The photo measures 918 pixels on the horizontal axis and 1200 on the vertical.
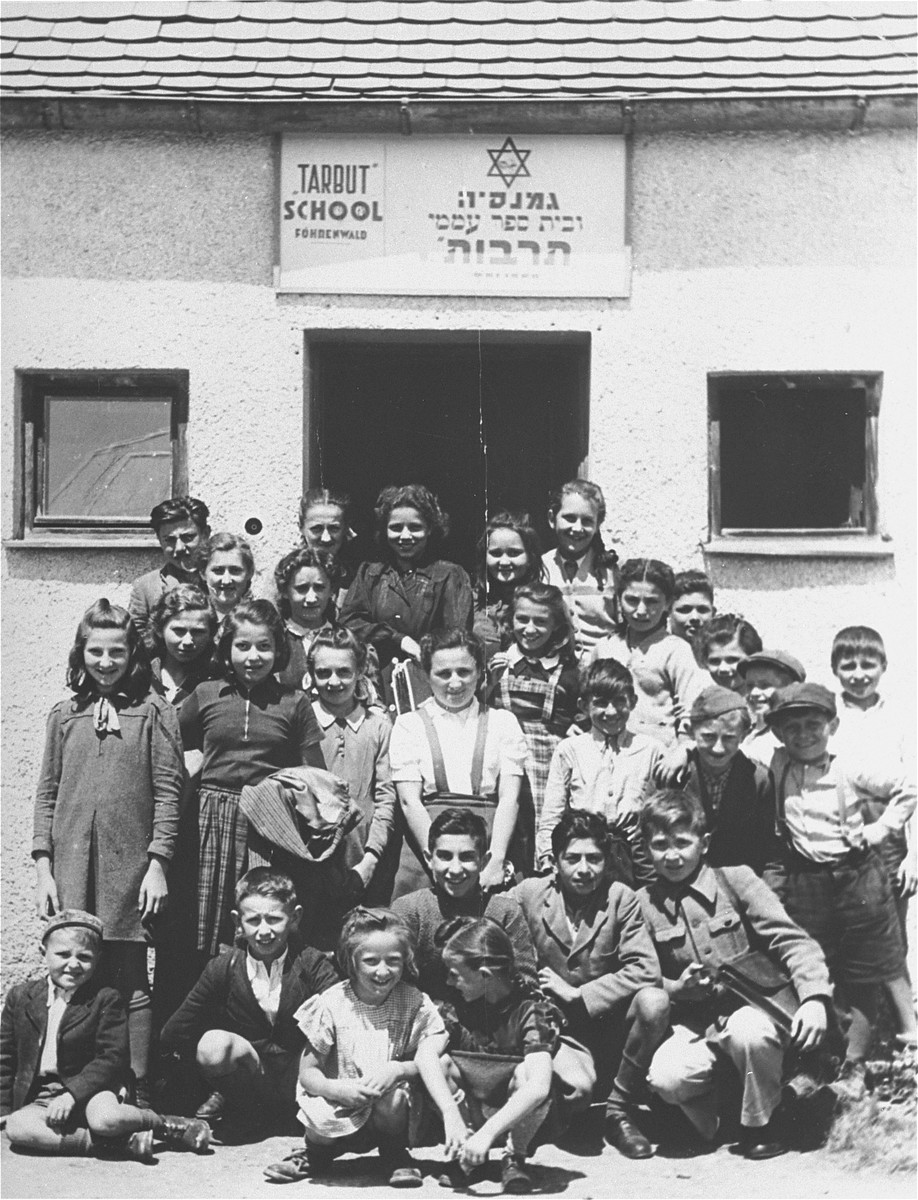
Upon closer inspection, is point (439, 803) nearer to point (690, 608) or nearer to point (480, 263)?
point (690, 608)

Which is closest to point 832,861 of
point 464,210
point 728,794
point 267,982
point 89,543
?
point 728,794

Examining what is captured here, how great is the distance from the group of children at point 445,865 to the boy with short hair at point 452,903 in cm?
1

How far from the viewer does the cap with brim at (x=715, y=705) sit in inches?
199

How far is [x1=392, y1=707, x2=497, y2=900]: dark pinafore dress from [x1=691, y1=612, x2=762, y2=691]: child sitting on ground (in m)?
0.97

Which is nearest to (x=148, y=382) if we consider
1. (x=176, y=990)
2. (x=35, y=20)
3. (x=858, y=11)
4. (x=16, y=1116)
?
(x=35, y=20)

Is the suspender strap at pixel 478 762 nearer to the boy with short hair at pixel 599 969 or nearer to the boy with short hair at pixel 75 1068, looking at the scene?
the boy with short hair at pixel 599 969

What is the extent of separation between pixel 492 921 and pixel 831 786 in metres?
1.36

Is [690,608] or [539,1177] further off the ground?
[690,608]

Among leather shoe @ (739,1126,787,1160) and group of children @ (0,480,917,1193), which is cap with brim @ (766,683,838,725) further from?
leather shoe @ (739,1126,787,1160)

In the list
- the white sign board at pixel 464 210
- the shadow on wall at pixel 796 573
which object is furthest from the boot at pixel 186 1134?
the white sign board at pixel 464 210

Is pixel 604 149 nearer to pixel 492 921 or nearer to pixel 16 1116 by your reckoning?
pixel 492 921

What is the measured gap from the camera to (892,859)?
5.23 metres

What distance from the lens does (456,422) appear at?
6.61 m

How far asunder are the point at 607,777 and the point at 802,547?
157cm
